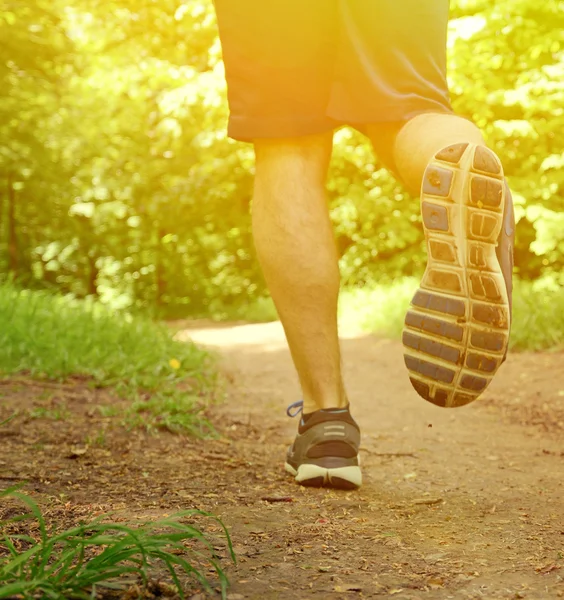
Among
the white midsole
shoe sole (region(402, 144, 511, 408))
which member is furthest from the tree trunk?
shoe sole (region(402, 144, 511, 408))

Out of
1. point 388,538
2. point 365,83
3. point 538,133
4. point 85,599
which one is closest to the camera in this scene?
point 85,599

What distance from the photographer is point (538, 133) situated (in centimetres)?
753

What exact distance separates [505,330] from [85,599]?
0.86 metres

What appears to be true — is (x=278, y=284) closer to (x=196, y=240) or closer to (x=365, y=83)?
(x=365, y=83)

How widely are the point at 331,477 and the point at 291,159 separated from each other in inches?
27.4

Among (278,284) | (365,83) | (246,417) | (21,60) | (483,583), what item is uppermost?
(21,60)

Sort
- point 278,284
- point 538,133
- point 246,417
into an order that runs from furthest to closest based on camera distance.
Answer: point 538,133
point 246,417
point 278,284

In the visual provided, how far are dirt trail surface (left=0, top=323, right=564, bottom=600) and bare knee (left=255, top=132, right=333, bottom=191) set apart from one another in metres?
0.66

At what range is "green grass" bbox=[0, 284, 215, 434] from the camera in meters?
2.64

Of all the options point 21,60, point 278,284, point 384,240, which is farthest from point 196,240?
point 278,284

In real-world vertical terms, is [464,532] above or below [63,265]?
below

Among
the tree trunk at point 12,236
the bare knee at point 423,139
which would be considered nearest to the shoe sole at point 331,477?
the bare knee at point 423,139

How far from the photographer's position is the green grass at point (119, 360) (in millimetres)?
2639

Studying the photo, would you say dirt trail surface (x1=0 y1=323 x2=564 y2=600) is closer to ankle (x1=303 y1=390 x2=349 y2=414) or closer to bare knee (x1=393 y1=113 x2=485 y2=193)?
ankle (x1=303 y1=390 x2=349 y2=414)
